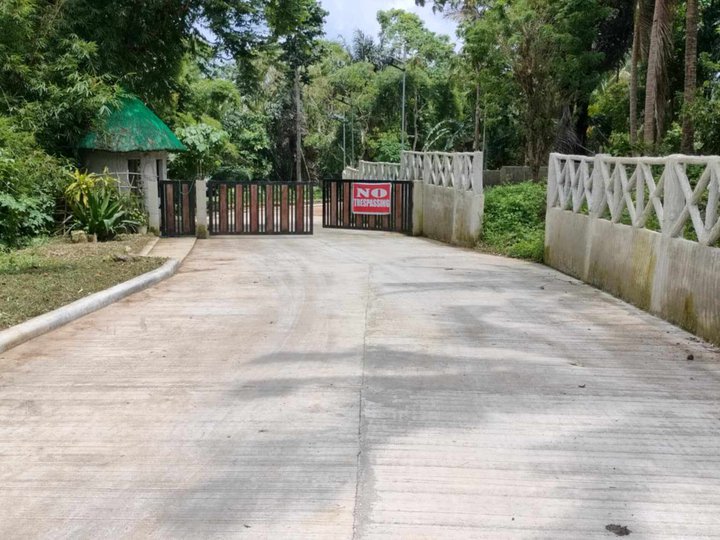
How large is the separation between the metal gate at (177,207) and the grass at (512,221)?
786 cm

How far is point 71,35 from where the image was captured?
19.5 meters

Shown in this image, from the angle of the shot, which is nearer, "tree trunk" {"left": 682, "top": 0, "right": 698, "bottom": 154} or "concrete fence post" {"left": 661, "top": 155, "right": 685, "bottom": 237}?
"concrete fence post" {"left": 661, "top": 155, "right": 685, "bottom": 237}

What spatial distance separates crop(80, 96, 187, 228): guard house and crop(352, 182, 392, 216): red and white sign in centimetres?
580

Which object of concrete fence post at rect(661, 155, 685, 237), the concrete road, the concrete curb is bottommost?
the concrete road

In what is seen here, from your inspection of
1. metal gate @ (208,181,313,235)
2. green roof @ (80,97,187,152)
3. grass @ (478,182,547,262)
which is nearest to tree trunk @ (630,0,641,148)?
grass @ (478,182,547,262)

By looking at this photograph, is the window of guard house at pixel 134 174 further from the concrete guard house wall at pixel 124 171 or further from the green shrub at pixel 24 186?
the green shrub at pixel 24 186

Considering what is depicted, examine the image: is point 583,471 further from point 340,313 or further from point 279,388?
point 340,313

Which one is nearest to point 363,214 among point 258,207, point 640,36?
point 258,207

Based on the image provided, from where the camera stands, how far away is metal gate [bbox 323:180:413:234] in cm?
2441

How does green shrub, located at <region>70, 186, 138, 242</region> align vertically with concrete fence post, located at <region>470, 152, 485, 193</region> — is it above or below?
below

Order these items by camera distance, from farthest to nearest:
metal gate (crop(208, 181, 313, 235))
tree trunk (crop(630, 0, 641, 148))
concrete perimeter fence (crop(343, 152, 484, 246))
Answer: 1. tree trunk (crop(630, 0, 641, 148))
2. metal gate (crop(208, 181, 313, 235))
3. concrete perimeter fence (crop(343, 152, 484, 246))

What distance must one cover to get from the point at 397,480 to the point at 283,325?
447cm

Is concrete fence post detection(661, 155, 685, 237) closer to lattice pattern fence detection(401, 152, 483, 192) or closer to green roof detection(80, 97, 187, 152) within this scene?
lattice pattern fence detection(401, 152, 483, 192)

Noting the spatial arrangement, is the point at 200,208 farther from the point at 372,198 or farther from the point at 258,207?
the point at 372,198
